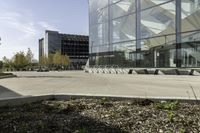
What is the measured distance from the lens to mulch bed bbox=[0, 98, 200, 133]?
5377mm

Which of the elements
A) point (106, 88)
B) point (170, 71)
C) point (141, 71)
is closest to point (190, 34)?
point (170, 71)

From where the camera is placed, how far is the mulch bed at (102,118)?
5377 millimetres

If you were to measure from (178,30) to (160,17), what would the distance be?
461 cm

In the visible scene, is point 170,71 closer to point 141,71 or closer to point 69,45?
point 141,71

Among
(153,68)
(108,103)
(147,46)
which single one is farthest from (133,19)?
(108,103)

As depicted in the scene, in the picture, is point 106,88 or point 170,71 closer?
point 106,88

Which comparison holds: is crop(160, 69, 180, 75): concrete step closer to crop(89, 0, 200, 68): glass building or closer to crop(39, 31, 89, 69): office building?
crop(89, 0, 200, 68): glass building

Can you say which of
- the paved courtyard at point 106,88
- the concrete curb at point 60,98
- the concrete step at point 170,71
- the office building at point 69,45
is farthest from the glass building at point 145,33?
the office building at point 69,45

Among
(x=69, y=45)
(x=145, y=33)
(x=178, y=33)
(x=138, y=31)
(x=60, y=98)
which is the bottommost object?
(x=60, y=98)

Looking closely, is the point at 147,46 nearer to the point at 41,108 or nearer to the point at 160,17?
the point at 160,17

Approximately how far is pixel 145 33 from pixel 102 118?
113ft

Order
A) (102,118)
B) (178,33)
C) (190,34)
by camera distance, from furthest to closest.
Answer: (178,33)
(190,34)
(102,118)

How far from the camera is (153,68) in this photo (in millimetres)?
36906

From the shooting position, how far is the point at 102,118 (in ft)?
20.2
